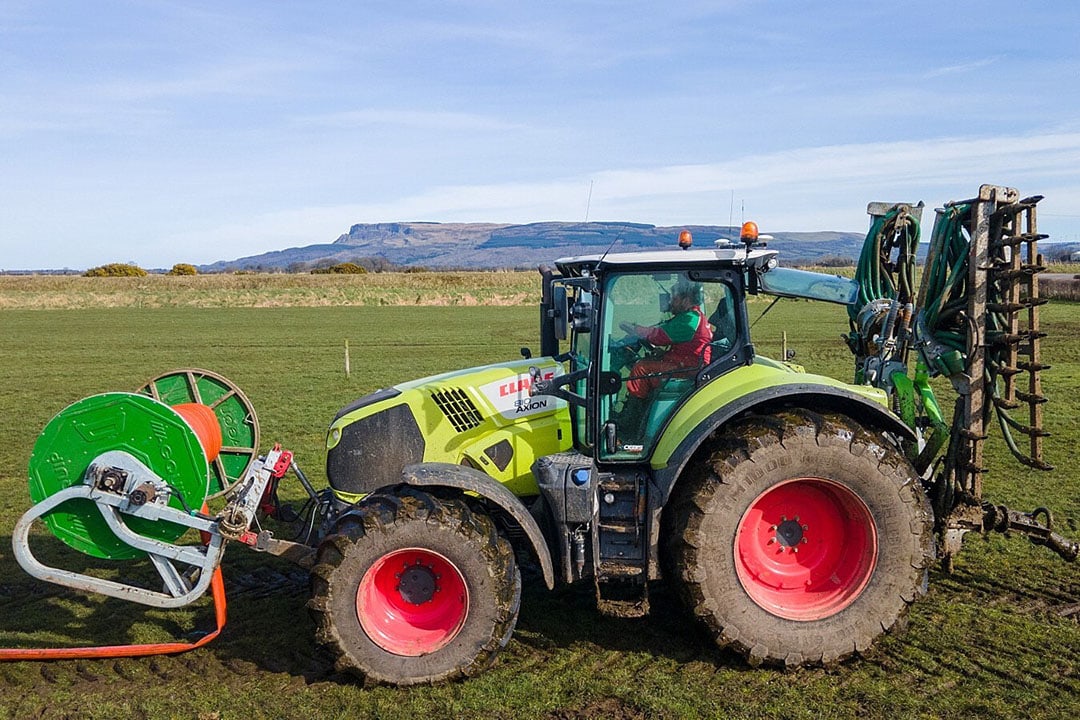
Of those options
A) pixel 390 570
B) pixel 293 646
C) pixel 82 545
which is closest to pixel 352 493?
pixel 390 570

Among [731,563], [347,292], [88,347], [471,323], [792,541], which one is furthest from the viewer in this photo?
[347,292]

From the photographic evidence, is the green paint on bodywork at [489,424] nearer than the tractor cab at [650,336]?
No

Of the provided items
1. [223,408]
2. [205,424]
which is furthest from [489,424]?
[223,408]

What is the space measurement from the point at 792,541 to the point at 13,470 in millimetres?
9597

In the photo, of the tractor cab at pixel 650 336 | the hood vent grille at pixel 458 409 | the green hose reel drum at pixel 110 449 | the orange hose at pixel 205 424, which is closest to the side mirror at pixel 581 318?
the tractor cab at pixel 650 336

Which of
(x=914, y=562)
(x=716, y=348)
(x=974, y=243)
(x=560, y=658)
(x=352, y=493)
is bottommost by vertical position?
(x=560, y=658)

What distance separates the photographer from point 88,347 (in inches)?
1056

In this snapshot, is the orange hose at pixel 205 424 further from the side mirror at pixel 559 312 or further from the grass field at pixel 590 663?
the side mirror at pixel 559 312

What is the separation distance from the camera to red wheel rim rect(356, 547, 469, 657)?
17.5 feet

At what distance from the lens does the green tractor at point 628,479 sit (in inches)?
209

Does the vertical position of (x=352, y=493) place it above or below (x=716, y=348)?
below

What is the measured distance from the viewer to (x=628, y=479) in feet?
18.6

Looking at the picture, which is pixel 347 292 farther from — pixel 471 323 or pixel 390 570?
pixel 390 570

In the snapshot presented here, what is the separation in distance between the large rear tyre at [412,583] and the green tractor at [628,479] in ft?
0.04
